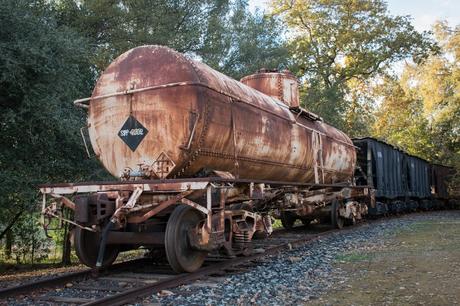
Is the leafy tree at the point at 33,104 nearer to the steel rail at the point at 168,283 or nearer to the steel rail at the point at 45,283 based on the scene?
the steel rail at the point at 45,283

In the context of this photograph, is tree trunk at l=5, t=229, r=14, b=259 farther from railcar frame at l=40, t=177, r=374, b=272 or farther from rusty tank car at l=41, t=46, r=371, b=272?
railcar frame at l=40, t=177, r=374, b=272

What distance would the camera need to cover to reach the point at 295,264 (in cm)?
802

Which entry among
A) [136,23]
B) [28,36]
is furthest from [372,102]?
[28,36]

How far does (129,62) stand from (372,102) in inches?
1340

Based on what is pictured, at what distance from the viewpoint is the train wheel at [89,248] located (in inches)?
297

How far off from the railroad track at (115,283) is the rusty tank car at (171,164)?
0.86ft

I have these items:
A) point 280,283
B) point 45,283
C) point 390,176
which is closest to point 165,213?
point 45,283

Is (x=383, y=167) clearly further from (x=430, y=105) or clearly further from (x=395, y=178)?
(x=430, y=105)

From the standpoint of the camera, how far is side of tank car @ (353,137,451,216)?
1812cm

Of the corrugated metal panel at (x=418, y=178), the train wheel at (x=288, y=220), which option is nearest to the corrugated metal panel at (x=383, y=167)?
the corrugated metal panel at (x=418, y=178)

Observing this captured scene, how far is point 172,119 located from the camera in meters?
7.09

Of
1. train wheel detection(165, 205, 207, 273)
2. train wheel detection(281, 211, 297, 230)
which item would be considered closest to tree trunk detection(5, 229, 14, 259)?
train wheel detection(281, 211, 297, 230)

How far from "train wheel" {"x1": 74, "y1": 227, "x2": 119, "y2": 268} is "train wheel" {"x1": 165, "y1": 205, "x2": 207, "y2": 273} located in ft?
5.08

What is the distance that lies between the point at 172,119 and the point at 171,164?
71 cm
